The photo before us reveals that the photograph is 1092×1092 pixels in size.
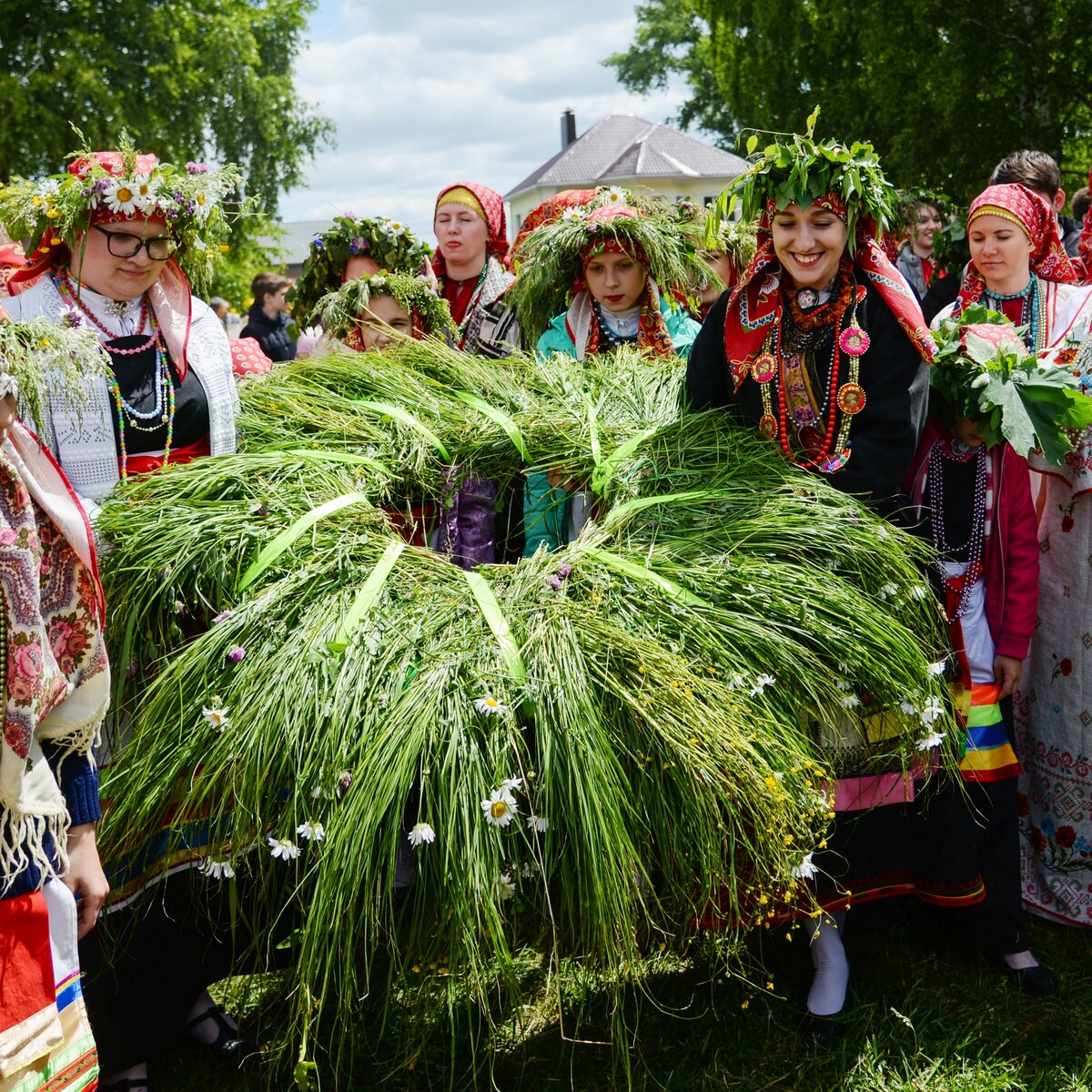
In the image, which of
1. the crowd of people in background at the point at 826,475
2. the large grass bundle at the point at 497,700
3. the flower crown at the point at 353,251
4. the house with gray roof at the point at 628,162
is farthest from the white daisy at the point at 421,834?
the house with gray roof at the point at 628,162

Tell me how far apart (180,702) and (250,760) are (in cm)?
22

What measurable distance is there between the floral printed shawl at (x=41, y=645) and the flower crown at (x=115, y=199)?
1044 mm

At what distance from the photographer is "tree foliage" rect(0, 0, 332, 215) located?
16797 millimetres

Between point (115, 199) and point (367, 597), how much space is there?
1120 millimetres

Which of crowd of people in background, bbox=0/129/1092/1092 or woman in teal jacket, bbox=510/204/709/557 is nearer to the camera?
crowd of people in background, bbox=0/129/1092/1092

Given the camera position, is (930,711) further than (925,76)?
No

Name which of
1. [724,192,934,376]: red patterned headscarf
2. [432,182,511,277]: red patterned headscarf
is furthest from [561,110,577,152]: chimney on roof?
[724,192,934,376]: red patterned headscarf

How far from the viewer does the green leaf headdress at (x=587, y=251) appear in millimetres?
3473

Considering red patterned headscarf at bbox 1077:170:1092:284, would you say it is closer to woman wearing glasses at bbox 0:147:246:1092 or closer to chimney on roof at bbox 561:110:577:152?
woman wearing glasses at bbox 0:147:246:1092

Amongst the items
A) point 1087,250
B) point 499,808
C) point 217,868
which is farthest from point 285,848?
point 1087,250

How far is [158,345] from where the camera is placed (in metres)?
2.67

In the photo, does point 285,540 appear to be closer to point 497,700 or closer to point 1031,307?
point 497,700

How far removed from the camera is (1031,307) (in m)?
3.83

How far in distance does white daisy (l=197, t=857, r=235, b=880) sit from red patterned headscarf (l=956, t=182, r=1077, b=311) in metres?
2.96
